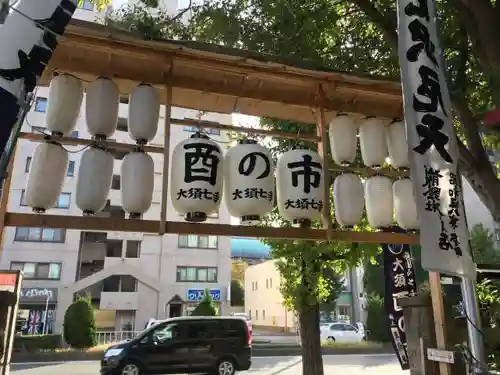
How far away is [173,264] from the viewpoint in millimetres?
27875

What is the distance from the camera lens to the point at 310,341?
1062 cm

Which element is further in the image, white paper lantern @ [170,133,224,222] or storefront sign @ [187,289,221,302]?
storefront sign @ [187,289,221,302]

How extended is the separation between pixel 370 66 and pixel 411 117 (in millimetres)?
4395

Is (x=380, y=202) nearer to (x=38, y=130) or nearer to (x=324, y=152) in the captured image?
(x=324, y=152)

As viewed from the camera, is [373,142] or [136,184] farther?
[373,142]

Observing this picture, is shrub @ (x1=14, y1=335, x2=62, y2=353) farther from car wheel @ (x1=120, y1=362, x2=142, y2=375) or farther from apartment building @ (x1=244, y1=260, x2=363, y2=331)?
apartment building @ (x1=244, y1=260, x2=363, y2=331)

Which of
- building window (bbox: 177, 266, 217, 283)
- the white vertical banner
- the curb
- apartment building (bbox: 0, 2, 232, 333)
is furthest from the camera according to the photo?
building window (bbox: 177, 266, 217, 283)

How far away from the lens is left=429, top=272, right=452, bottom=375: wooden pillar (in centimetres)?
377

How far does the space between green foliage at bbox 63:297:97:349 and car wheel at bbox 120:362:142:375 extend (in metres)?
9.41

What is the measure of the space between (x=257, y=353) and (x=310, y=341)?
11255 mm

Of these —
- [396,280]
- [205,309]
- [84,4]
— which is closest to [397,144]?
[396,280]

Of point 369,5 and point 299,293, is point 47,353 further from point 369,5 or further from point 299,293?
point 369,5

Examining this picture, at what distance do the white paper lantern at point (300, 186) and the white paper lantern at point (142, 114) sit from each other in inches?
50.0

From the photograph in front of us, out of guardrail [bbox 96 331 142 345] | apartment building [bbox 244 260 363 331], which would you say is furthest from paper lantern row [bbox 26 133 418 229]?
apartment building [bbox 244 260 363 331]
